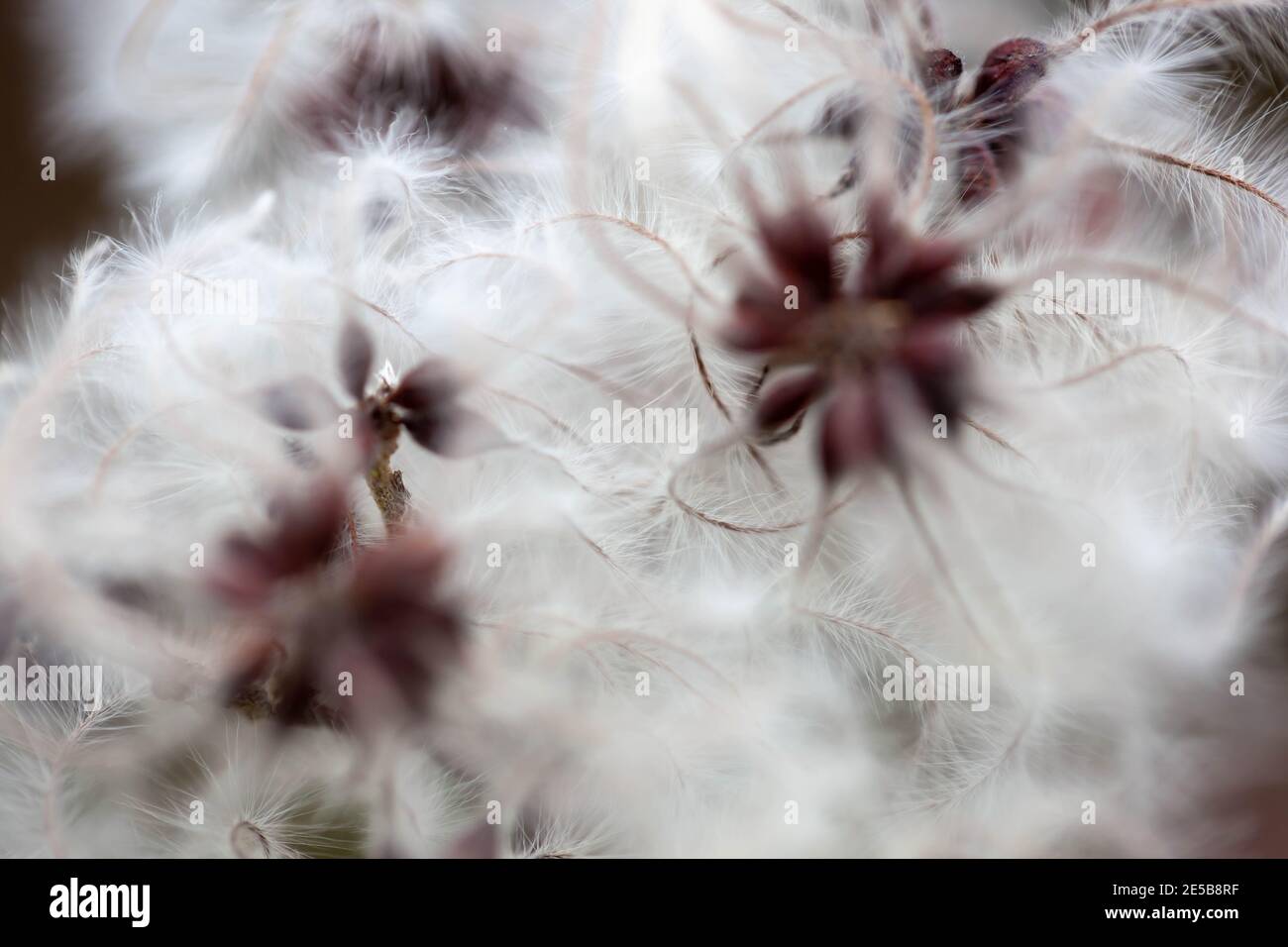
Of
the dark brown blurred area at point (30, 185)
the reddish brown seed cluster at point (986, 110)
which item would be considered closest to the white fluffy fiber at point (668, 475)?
the reddish brown seed cluster at point (986, 110)

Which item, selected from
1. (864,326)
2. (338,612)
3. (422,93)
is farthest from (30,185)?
(864,326)

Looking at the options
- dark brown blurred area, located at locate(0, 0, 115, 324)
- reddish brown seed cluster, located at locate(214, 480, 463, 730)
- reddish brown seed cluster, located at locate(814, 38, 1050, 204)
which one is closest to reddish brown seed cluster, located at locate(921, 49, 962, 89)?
reddish brown seed cluster, located at locate(814, 38, 1050, 204)

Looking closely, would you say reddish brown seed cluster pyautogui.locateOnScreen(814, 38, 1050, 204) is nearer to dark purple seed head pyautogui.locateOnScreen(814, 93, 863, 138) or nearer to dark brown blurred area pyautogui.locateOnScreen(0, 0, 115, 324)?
dark purple seed head pyautogui.locateOnScreen(814, 93, 863, 138)

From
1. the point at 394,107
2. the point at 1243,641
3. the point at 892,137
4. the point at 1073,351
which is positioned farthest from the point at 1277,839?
the point at 394,107

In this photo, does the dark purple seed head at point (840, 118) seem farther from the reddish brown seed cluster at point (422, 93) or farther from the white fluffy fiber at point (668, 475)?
the reddish brown seed cluster at point (422, 93)

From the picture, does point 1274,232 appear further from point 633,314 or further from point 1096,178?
point 633,314

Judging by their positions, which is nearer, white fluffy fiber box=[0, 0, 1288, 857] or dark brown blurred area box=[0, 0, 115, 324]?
white fluffy fiber box=[0, 0, 1288, 857]
